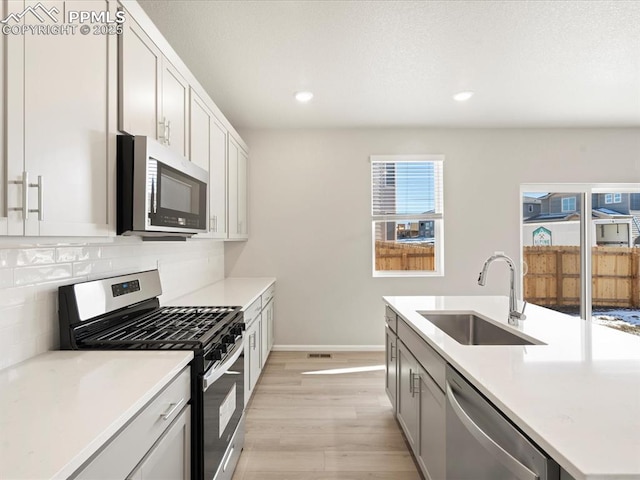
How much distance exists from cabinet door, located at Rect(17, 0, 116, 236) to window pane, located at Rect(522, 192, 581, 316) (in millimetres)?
4508

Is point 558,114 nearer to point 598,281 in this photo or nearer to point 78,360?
point 598,281

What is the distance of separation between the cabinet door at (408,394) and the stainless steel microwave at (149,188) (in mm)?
1481

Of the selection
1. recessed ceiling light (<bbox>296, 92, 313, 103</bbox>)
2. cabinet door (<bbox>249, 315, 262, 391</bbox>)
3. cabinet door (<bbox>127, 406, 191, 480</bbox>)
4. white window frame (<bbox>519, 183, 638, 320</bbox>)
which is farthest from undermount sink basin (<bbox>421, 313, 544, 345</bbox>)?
white window frame (<bbox>519, 183, 638, 320</bbox>)

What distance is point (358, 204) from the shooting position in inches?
176

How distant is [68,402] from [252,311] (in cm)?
194

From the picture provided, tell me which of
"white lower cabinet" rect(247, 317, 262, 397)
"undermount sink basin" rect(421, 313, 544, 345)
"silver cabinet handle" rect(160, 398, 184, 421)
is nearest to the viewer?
"silver cabinet handle" rect(160, 398, 184, 421)

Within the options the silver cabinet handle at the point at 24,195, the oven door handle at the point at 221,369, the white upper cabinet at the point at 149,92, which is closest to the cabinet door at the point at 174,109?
the white upper cabinet at the point at 149,92

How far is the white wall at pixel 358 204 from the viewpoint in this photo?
4.47 metres

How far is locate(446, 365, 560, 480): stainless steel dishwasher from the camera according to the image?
926 millimetres

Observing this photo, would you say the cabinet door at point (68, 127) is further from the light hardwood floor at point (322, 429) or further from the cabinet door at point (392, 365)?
the cabinet door at point (392, 365)

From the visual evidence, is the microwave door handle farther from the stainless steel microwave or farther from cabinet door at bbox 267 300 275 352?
cabinet door at bbox 267 300 275 352

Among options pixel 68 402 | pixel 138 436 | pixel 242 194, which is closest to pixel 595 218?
pixel 242 194

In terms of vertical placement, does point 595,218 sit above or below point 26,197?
above

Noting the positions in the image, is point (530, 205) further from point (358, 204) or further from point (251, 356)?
point (251, 356)
